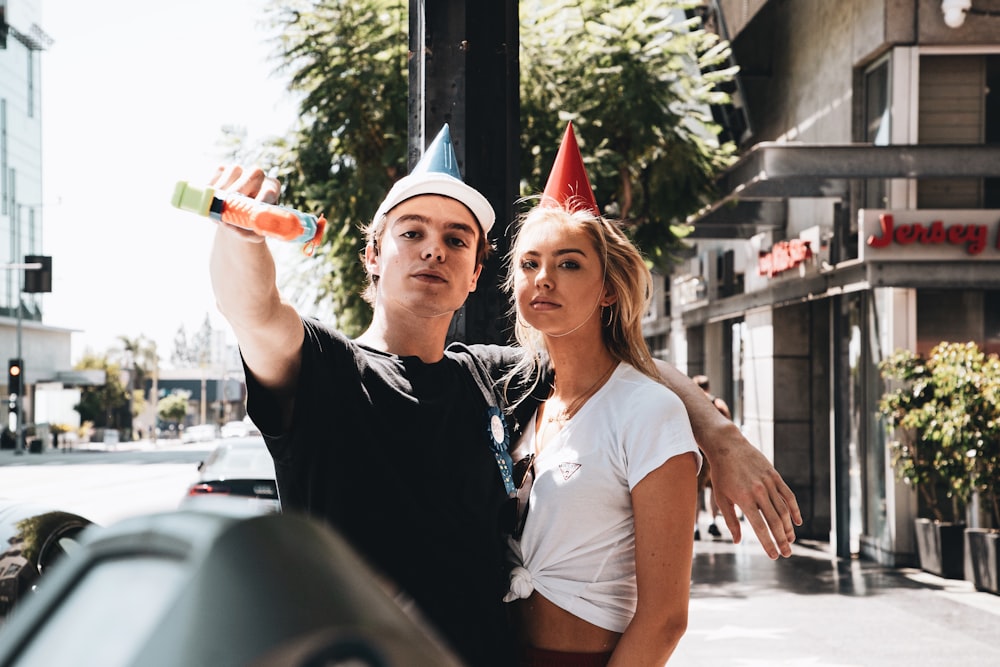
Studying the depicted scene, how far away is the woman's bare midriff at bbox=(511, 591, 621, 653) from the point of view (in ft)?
7.16

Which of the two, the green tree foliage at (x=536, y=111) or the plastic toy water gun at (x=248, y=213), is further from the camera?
the green tree foliage at (x=536, y=111)

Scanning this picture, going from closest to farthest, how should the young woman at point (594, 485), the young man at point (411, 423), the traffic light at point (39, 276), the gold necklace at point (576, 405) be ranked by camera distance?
the young man at point (411, 423), the young woman at point (594, 485), the gold necklace at point (576, 405), the traffic light at point (39, 276)

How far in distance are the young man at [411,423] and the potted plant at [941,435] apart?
8983mm

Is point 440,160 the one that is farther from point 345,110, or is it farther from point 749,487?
point 345,110

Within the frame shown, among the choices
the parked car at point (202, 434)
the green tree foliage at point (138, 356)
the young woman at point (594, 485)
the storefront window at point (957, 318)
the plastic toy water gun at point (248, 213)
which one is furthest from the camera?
the green tree foliage at point (138, 356)

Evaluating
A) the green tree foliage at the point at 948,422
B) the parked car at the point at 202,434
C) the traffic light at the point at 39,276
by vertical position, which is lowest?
the parked car at the point at 202,434

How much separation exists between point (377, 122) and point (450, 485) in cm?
1013

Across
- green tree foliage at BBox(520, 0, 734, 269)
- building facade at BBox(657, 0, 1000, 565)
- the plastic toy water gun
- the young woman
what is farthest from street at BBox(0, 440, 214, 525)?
the plastic toy water gun

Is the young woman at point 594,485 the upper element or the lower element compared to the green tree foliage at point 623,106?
lower

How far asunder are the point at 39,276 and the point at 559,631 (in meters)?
32.5

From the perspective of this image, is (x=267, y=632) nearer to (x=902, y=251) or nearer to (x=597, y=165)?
(x=597, y=165)

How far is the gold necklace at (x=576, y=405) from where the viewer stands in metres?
2.36

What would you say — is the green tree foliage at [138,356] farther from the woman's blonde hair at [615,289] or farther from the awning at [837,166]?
the woman's blonde hair at [615,289]

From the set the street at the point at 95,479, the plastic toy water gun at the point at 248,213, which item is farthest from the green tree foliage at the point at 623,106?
the plastic toy water gun at the point at 248,213
